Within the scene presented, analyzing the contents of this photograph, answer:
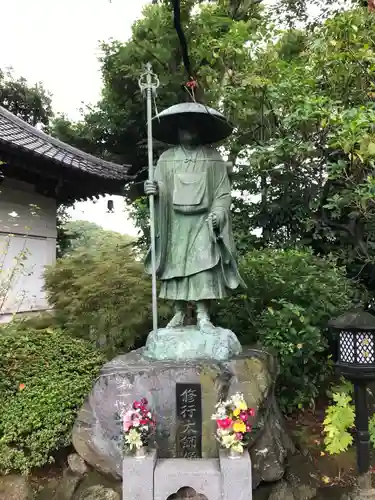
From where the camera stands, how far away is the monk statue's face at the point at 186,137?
14.5 feet

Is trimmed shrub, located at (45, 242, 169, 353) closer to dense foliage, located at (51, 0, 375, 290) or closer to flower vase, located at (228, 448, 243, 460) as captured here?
dense foliage, located at (51, 0, 375, 290)

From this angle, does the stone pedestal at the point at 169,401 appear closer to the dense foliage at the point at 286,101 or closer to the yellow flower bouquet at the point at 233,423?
the yellow flower bouquet at the point at 233,423

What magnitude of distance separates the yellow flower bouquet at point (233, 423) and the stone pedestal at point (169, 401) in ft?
1.02

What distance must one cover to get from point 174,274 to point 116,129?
8864mm

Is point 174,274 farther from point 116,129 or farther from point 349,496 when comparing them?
point 116,129

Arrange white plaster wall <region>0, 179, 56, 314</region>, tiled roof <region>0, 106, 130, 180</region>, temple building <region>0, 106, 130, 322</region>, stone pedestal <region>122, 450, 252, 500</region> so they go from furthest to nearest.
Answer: white plaster wall <region>0, 179, 56, 314</region> < temple building <region>0, 106, 130, 322</region> < tiled roof <region>0, 106, 130, 180</region> < stone pedestal <region>122, 450, 252, 500</region>

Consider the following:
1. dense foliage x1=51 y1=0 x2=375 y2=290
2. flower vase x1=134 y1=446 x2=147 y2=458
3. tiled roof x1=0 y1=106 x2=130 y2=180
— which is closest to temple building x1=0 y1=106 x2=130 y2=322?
tiled roof x1=0 y1=106 x2=130 y2=180

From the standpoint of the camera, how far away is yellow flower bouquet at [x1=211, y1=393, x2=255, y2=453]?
10.3 feet

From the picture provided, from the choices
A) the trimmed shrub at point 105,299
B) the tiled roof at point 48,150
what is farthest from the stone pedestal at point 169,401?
the tiled roof at point 48,150

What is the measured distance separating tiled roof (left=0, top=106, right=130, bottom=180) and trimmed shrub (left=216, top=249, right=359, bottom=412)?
3641 millimetres

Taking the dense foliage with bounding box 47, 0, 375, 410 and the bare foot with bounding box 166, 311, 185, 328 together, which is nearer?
the bare foot with bounding box 166, 311, 185, 328

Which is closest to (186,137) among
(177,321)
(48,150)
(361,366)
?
(177,321)

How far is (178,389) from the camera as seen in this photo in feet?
11.8

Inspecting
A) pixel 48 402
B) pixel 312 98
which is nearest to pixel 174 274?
pixel 48 402
